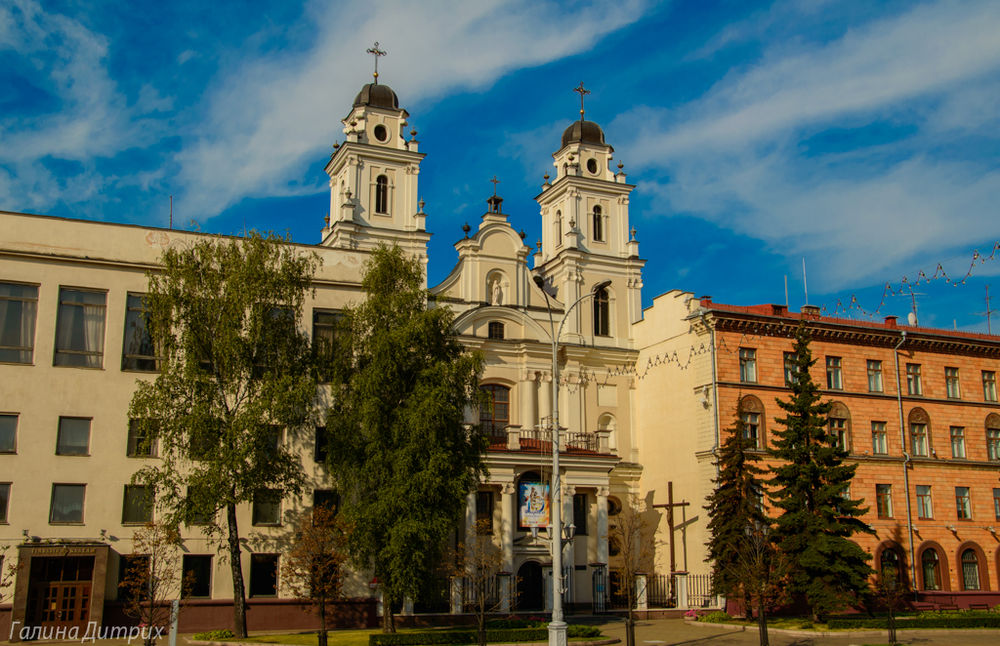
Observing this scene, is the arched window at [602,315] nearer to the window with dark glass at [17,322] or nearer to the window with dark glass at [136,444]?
the window with dark glass at [136,444]

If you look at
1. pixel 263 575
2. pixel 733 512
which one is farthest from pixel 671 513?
pixel 263 575

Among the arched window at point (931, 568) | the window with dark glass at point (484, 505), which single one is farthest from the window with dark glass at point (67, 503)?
the arched window at point (931, 568)

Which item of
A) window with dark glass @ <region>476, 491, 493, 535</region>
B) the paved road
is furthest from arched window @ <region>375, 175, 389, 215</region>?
the paved road

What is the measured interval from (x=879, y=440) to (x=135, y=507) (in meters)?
36.1

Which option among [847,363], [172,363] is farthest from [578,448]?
[172,363]

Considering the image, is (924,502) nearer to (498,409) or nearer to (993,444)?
(993,444)

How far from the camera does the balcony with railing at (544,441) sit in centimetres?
4444

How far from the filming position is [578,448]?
4669cm

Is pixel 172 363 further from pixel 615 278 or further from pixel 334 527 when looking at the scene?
pixel 615 278

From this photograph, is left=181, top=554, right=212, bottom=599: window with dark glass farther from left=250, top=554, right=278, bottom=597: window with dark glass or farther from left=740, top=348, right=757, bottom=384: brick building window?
left=740, top=348, right=757, bottom=384: brick building window

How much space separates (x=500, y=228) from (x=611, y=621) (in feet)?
75.3

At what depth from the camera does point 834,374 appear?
164 feet

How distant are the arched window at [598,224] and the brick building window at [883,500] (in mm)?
20811

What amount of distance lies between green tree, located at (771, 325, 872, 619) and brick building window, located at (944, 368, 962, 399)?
52.4 ft
